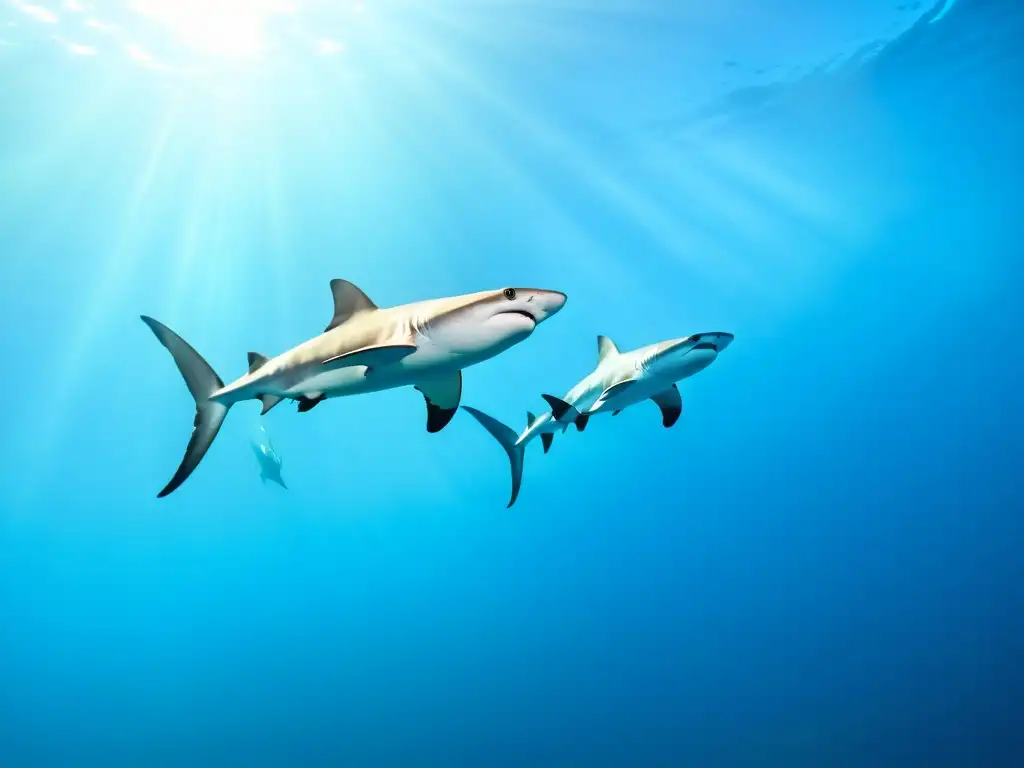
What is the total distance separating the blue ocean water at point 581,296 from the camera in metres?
16.7

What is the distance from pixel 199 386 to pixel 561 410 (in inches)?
167

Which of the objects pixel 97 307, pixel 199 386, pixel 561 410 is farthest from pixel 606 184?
pixel 97 307

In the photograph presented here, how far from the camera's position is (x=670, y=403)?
8.12 m

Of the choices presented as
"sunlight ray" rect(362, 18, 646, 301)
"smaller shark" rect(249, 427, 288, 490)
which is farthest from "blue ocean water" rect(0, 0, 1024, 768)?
"smaller shark" rect(249, 427, 288, 490)

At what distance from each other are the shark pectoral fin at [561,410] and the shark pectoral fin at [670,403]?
140cm

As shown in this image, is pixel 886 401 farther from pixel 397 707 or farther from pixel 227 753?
pixel 227 753

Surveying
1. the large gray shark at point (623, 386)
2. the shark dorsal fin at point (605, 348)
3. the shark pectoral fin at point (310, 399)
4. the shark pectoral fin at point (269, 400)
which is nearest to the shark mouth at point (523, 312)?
the shark pectoral fin at point (310, 399)

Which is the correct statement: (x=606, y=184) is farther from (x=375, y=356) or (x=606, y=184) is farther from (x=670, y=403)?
(x=375, y=356)

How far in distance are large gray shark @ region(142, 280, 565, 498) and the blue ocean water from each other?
44.0ft

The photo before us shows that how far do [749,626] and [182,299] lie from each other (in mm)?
63823

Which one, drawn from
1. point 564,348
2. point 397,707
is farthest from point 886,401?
point 397,707

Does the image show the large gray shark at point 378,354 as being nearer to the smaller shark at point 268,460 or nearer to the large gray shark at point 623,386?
the large gray shark at point 623,386

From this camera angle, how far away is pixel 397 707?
1518 inches

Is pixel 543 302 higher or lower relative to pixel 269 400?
lower
